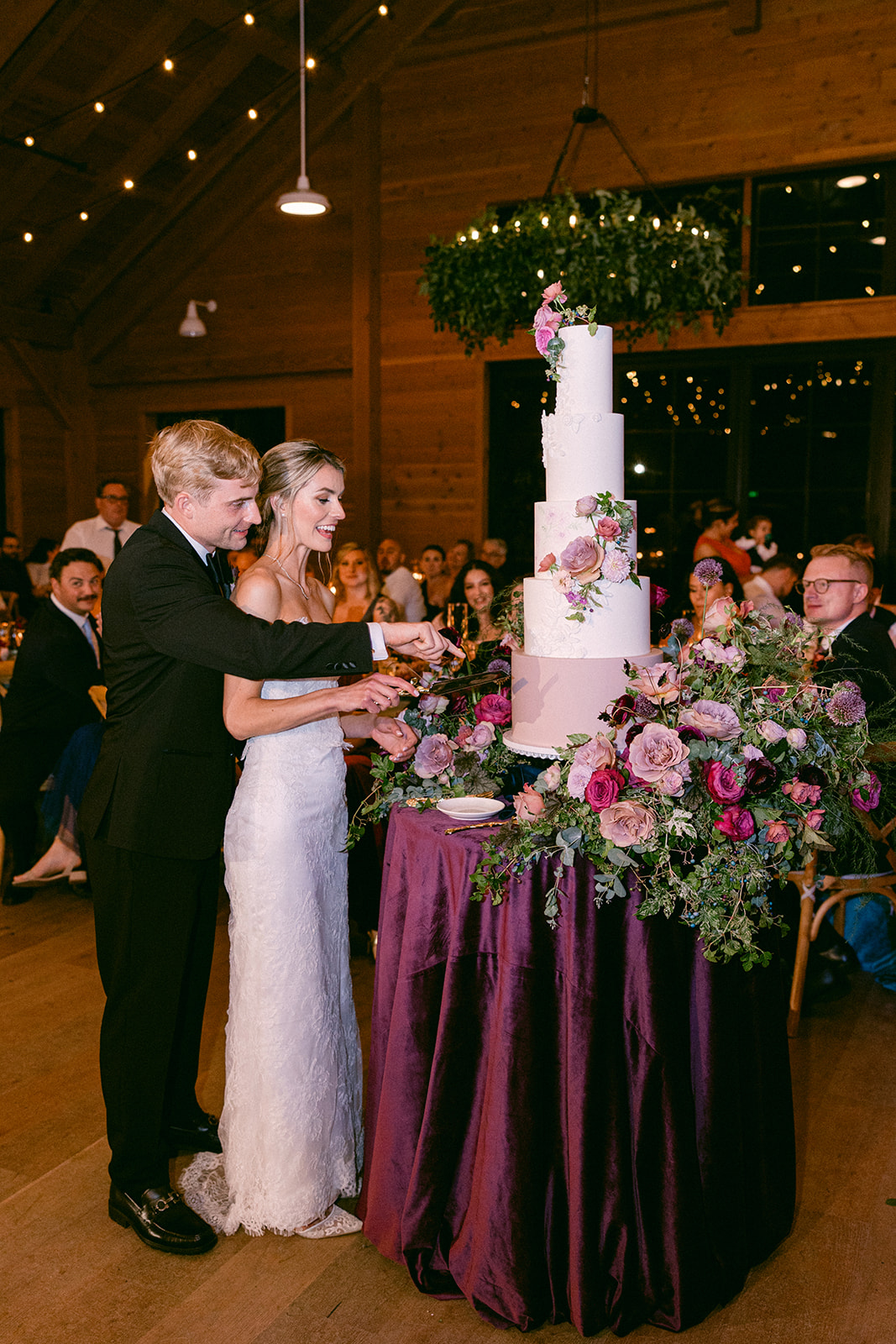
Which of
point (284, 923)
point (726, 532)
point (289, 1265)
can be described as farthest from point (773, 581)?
point (289, 1265)

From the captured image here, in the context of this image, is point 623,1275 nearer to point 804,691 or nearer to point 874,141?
point 804,691

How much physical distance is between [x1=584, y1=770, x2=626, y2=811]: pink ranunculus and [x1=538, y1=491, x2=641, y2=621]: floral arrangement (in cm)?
53

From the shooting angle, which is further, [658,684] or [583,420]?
[583,420]

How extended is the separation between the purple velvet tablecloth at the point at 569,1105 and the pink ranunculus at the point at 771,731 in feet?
1.25

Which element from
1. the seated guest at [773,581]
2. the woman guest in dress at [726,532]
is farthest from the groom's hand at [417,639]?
the woman guest in dress at [726,532]

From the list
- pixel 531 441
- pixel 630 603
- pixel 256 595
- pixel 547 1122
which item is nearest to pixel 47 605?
pixel 256 595

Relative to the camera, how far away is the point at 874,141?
21.9 ft

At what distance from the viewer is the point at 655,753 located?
1.85m

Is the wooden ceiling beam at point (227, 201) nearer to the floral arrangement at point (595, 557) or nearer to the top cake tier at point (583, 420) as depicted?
the top cake tier at point (583, 420)

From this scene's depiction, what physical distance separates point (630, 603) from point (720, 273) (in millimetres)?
2468

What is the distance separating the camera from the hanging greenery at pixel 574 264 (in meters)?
3.94

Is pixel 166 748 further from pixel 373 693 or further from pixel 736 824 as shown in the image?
pixel 736 824

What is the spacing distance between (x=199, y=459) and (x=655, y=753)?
1031 mm

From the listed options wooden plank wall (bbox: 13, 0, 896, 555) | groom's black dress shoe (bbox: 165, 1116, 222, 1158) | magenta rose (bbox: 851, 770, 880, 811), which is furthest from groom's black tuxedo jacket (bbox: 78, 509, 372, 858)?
wooden plank wall (bbox: 13, 0, 896, 555)
